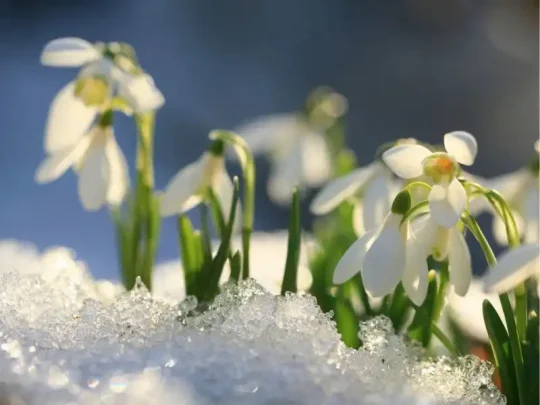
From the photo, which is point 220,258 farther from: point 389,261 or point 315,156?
point 315,156

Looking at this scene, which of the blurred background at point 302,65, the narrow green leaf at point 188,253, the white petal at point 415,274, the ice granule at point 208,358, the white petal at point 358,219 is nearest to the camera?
the ice granule at point 208,358

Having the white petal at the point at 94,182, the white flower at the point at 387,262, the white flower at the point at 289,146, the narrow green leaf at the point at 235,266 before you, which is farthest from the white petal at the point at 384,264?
the white flower at the point at 289,146

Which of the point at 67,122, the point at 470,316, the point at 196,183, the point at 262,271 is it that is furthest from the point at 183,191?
the point at 470,316

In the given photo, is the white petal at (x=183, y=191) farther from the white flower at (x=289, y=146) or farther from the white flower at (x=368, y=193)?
the white flower at (x=289, y=146)

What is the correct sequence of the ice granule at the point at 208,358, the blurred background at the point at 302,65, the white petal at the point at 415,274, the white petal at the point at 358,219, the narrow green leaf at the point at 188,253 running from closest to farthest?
the ice granule at the point at 208,358, the white petal at the point at 415,274, the narrow green leaf at the point at 188,253, the white petal at the point at 358,219, the blurred background at the point at 302,65

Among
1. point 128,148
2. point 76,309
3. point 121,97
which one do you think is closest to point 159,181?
point 128,148

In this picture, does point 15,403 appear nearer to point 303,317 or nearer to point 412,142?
point 303,317
